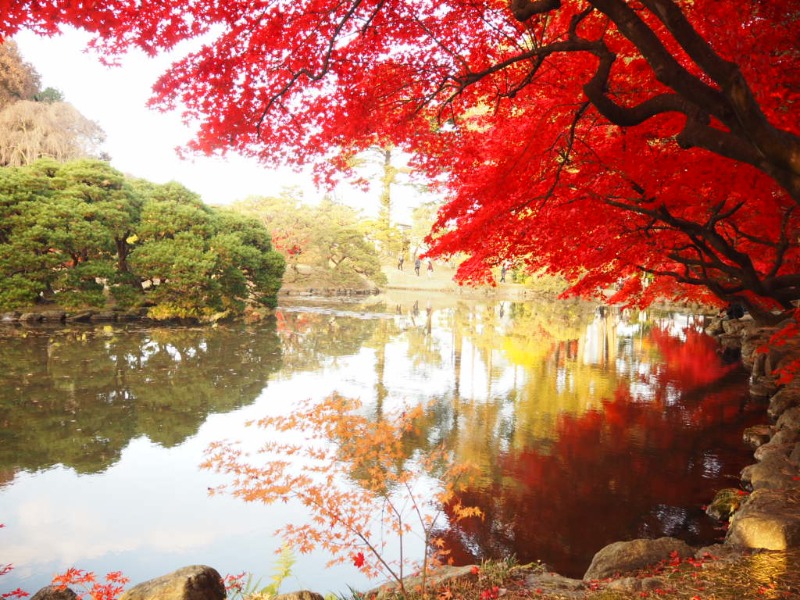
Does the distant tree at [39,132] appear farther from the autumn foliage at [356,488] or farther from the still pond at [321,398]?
the autumn foliage at [356,488]

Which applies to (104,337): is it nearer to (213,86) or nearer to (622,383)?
(213,86)

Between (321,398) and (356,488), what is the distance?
3475 millimetres

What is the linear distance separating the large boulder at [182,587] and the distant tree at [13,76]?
1028 inches

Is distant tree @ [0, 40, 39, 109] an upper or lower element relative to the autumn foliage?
upper

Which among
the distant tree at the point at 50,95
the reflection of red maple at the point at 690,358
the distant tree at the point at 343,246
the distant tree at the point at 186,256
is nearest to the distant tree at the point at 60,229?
the distant tree at the point at 186,256

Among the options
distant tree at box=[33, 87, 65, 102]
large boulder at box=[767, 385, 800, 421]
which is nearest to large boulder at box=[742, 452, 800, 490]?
large boulder at box=[767, 385, 800, 421]

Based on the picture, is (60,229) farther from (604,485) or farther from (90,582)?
(604,485)

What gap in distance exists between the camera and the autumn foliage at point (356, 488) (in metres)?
4.59

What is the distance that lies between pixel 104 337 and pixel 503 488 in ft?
39.0

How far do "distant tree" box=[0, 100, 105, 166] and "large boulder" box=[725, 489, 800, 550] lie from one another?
25.4 metres

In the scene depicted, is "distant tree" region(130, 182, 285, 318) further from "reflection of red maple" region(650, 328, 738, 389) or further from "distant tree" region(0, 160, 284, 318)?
"reflection of red maple" region(650, 328, 738, 389)

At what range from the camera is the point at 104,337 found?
44.2 feet

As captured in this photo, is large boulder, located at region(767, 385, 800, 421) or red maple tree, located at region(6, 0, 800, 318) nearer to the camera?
red maple tree, located at region(6, 0, 800, 318)

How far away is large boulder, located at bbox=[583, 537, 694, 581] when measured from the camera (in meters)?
3.79
